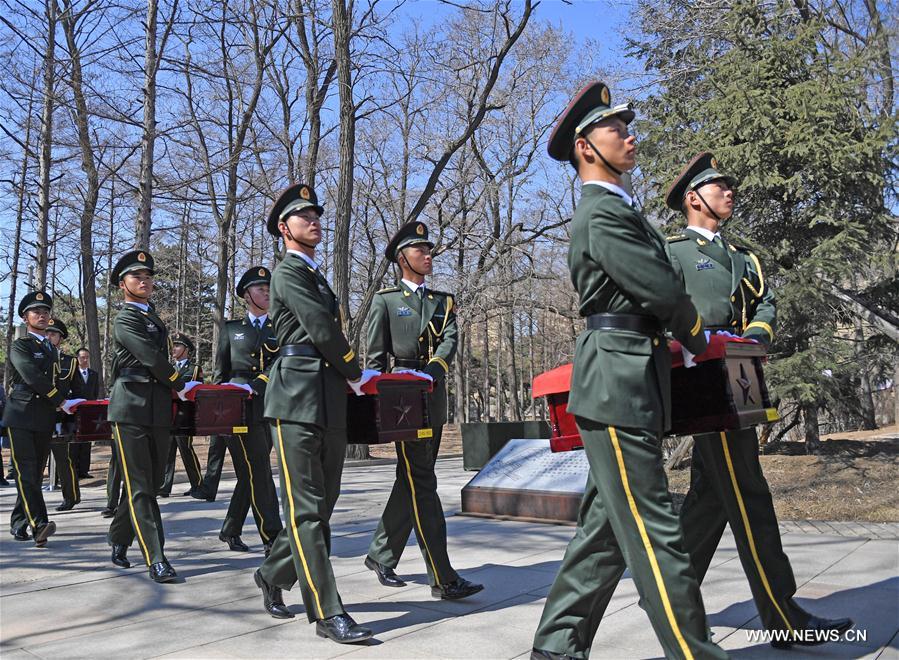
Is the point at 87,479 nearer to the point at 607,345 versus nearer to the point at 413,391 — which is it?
the point at 413,391

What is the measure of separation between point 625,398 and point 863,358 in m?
10.5

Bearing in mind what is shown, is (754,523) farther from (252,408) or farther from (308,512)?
(252,408)

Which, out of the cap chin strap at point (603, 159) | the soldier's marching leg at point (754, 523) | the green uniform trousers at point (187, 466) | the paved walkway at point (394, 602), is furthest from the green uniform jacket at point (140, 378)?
the green uniform trousers at point (187, 466)

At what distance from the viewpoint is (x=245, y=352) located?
7.45m

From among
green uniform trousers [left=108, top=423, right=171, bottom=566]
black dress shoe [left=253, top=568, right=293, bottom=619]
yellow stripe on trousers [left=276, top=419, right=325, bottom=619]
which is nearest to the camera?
yellow stripe on trousers [left=276, top=419, right=325, bottom=619]

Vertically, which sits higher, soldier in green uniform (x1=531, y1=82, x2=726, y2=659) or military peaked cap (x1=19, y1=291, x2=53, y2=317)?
military peaked cap (x1=19, y1=291, x2=53, y2=317)

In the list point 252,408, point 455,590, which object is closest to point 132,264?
point 252,408

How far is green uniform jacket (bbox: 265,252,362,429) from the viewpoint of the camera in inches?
181

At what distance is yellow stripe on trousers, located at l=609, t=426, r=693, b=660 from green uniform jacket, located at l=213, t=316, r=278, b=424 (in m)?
4.48

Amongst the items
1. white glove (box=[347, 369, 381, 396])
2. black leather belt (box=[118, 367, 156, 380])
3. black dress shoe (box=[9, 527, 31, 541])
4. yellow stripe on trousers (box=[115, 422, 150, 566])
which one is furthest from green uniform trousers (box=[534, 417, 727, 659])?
black dress shoe (box=[9, 527, 31, 541])

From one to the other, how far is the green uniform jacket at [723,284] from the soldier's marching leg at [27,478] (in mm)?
6365

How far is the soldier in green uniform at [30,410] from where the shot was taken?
8.02m

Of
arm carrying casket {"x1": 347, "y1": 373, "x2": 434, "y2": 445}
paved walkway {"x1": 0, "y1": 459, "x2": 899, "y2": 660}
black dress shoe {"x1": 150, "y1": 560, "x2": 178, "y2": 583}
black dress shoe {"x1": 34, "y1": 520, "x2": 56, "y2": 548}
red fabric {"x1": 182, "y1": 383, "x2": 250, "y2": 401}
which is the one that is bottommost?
paved walkway {"x1": 0, "y1": 459, "x2": 899, "y2": 660}

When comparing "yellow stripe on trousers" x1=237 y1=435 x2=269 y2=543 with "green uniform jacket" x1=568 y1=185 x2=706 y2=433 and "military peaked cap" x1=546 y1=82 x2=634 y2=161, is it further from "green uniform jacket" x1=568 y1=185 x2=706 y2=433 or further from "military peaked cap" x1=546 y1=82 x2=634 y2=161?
"military peaked cap" x1=546 y1=82 x2=634 y2=161
